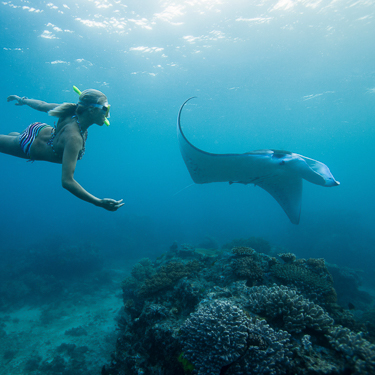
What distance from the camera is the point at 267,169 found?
6.05 m

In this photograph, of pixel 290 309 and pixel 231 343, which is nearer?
pixel 231 343

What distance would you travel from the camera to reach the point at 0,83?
23.7 meters

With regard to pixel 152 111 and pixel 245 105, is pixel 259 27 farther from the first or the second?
pixel 152 111

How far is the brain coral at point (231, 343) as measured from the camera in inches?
90.1

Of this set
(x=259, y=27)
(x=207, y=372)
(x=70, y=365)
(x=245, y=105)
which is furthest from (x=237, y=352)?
(x=245, y=105)

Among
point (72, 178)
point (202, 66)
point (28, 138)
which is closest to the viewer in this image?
point (72, 178)

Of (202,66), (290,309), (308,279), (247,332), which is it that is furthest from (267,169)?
(202,66)

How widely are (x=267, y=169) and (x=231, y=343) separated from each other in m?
5.03

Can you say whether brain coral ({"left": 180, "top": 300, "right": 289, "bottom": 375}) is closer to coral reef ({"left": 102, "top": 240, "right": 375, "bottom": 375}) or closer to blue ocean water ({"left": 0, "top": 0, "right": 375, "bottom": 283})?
coral reef ({"left": 102, "top": 240, "right": 375, "bottom": 375})

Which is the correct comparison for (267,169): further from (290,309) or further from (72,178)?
(72,178)

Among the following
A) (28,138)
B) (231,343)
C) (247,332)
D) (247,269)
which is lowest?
(231,343)

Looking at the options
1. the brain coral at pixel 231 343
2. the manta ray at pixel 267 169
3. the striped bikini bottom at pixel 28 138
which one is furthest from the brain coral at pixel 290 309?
the striped bikini bottom at pixel 28 138

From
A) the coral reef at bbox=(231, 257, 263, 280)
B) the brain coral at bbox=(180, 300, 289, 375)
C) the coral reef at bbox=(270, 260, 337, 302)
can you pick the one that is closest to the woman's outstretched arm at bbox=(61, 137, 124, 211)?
the brain coral at bbox=(180, 300, 289, 375)

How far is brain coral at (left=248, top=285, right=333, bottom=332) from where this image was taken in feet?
8.83
